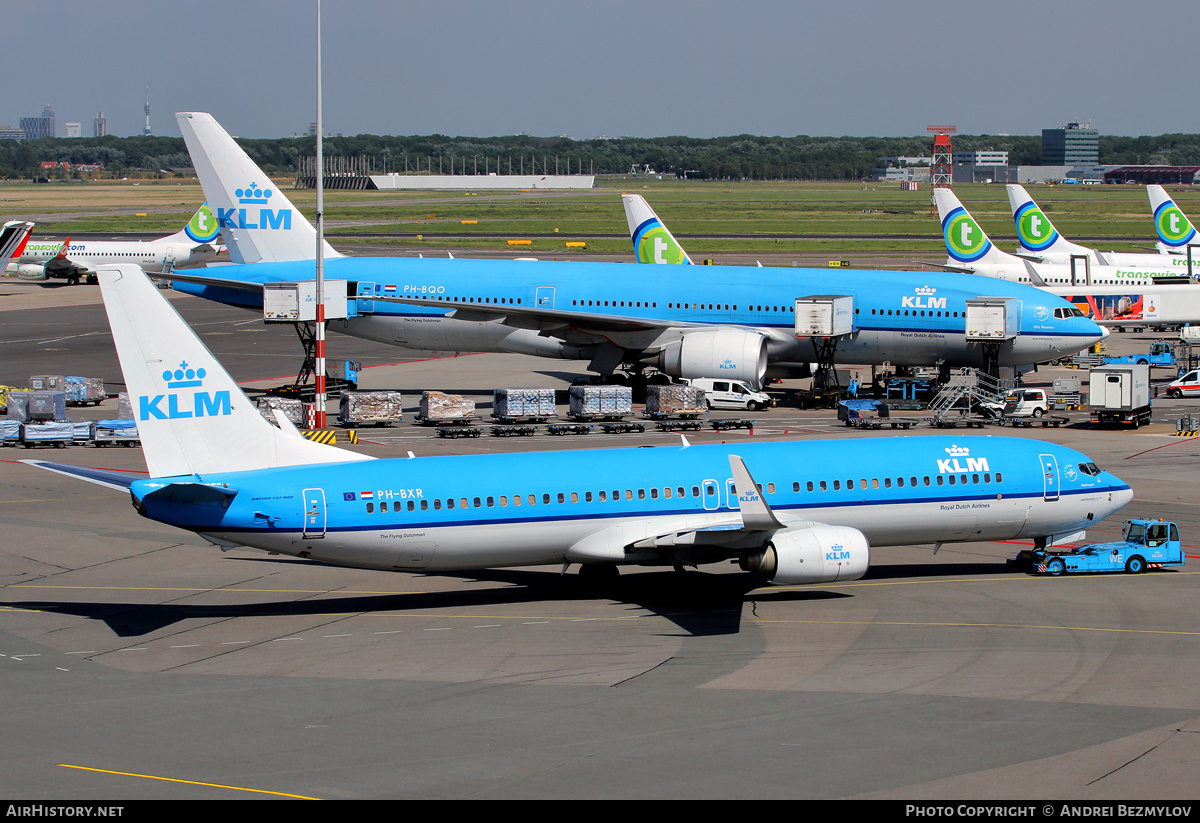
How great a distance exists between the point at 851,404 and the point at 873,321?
7545 millimetres

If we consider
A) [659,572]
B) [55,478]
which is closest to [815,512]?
[659,572]

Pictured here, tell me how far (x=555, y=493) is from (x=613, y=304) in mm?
36974

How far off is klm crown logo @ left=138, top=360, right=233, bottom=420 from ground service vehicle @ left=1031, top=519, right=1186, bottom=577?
76.3ft

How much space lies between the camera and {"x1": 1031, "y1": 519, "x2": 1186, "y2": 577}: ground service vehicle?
3747 centimetres

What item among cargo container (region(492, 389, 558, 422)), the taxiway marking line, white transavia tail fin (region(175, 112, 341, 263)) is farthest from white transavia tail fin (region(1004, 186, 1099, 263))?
the taxiway marking line

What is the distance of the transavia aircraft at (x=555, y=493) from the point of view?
3138cm

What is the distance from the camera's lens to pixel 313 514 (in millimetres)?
31953

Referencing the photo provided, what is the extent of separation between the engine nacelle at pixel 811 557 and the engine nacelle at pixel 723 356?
34.0m

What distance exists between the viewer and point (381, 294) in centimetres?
7075

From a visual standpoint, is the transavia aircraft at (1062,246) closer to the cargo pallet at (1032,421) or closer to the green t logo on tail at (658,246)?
the green t logo on tail at (658,246)

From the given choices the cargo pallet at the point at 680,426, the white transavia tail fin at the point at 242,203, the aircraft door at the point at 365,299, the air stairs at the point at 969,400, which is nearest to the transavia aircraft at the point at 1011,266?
the air stairs at the point at 969,400

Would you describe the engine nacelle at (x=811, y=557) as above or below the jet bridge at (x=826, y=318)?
below
